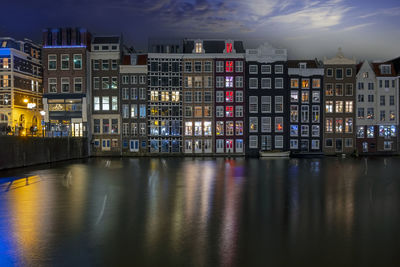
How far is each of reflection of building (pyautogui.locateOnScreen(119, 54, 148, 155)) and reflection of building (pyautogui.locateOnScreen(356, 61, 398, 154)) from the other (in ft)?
148

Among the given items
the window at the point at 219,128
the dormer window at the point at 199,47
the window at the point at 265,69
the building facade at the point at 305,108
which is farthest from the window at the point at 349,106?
the dormer window at the point at 199,47

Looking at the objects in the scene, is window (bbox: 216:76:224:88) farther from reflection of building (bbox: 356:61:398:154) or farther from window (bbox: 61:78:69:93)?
window (bbox: 61:78:69:93)

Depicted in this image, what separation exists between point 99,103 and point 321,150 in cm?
4674

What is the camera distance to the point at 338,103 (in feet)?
262

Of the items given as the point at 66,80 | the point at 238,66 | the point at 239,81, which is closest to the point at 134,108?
the point at 66,80

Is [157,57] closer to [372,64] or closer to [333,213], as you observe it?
[372,64]

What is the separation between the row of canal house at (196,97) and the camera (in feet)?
249

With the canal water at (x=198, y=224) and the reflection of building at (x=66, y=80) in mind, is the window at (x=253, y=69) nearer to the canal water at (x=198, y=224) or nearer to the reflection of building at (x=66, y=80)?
the reflection of building at (x=66, y=80)

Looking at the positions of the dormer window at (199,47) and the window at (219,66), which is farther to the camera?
the dormer window at (199,47)

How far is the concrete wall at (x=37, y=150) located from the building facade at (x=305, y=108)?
4243 cm

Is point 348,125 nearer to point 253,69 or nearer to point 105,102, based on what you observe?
point 253,69

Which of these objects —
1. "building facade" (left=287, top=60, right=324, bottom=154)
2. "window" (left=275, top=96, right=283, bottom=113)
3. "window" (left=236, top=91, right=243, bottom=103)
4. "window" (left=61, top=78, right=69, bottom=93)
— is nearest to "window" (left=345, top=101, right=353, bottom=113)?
"building facade" (left=287, top=60, right=324, bottom=154)

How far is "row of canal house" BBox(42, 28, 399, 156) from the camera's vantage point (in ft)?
249

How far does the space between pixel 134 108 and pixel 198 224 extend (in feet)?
198
